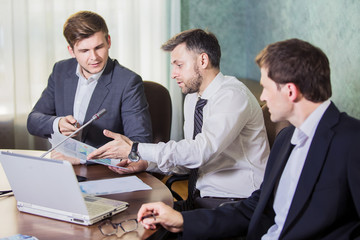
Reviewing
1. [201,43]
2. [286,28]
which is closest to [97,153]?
[201,43]

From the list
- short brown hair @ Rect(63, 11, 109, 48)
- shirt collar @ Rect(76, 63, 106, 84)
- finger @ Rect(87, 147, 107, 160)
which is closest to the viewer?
finger @ Rect(87, 147, 107, 160)

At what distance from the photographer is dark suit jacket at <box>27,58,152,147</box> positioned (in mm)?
2424

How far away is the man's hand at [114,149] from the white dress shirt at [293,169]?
2.32 ft

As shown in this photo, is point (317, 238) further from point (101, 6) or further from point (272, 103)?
point (101, 6)

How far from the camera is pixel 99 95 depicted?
8.07ft

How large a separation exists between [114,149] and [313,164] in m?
0.88

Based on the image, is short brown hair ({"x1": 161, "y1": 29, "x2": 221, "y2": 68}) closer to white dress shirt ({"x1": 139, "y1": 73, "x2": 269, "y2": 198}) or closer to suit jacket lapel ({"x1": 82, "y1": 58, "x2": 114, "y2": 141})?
white dress shirt ({"x1": 139, "y1": 73, "x2": 269, "y2": 198})

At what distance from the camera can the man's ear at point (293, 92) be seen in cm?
134

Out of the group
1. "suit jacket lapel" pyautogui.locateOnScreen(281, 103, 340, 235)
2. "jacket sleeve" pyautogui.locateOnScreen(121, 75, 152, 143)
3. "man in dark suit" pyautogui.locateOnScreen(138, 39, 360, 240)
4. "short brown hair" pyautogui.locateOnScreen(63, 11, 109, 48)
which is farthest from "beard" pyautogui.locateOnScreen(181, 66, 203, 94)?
"suit jacket lapel" pyautogui.locateOnScreen(281, 103, 340, 235)

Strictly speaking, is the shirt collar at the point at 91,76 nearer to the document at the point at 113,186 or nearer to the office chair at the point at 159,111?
the office chair at the point at 159,111

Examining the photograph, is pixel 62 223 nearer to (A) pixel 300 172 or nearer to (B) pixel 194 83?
(A) pixel 300 172

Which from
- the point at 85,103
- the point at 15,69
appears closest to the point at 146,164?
the point at 85,103

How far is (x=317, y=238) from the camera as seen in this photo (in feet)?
4.18

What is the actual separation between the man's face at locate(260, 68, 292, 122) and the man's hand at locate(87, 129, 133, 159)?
0.72 m
